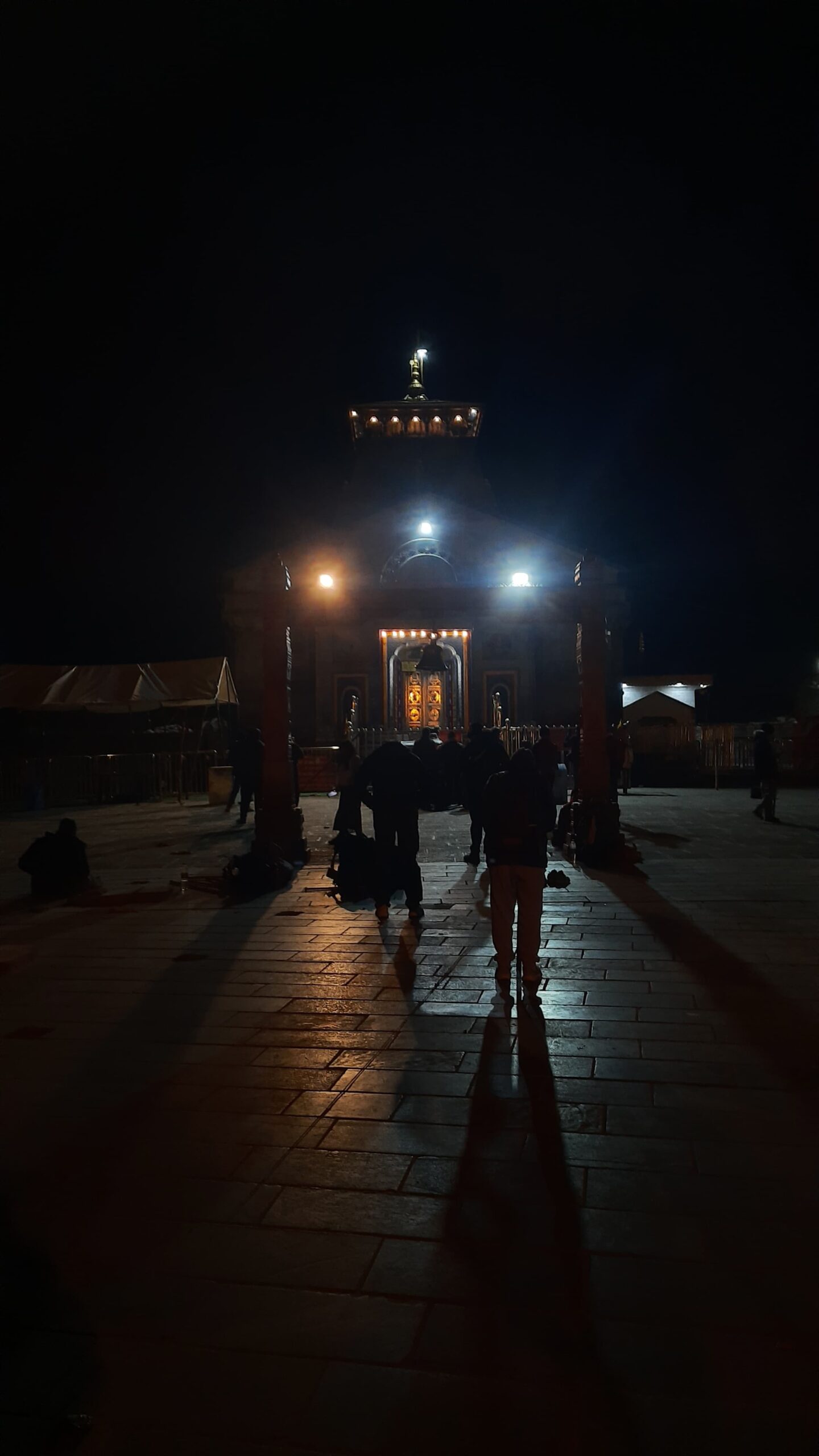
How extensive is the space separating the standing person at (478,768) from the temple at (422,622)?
19532mm

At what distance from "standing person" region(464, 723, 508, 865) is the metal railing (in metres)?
12.7

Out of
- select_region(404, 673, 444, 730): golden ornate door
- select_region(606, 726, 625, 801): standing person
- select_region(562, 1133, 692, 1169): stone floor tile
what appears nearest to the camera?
select_region(562, 1133, 692, 1169): stone floor tile

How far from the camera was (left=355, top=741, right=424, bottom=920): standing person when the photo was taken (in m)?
8.29

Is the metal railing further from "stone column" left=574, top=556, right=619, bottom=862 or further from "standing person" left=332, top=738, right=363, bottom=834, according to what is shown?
"standing person" left=332, top=738, right=363, bottom=834

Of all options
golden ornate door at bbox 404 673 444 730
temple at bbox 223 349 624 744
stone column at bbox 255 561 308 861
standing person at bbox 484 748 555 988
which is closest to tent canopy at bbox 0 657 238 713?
temple at bbox 223 349 624 744

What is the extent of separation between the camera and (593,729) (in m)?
12.4

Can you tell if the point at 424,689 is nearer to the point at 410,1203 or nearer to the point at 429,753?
the point at 429,753

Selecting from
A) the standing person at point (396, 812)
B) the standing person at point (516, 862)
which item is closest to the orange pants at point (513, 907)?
the standing person at point (516, 862)

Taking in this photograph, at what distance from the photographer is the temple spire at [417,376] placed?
40.6m

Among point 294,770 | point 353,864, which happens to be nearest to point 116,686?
point 294,770

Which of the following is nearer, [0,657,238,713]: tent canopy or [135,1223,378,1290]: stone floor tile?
[135,1223,378,1290]: stone floor tile

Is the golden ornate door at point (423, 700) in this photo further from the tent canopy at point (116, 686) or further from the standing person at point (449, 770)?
the standing person at point (449, 770)

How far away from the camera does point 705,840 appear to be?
44.0ft

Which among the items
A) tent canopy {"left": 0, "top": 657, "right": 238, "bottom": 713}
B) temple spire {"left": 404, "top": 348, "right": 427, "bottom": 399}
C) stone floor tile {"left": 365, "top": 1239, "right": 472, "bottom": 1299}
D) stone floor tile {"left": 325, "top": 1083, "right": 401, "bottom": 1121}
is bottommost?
stone floor tile {"left": 365, "top": 1239, "right": 472, "bottom": 1299}
